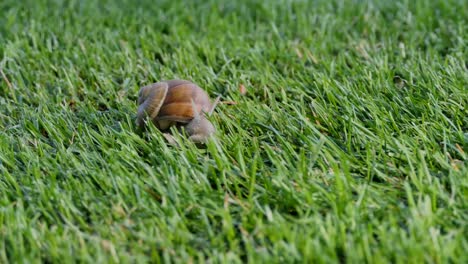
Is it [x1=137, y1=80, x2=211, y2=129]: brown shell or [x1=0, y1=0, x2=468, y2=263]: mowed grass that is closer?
[x1=0, y1=0, x2=468, y2=263]: mowed grass

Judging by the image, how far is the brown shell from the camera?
279 centimetres

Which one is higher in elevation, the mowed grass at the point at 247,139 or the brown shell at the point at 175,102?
the brown shell at the point at 175,102

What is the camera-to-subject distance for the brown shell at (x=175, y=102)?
279 centimetres

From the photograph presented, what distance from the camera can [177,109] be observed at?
2.79m

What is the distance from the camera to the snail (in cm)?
277

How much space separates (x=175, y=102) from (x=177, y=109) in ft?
0.12

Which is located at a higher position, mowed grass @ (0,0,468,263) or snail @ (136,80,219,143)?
snail @ (136,80,219,143)

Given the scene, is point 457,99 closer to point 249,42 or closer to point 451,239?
point 451,239

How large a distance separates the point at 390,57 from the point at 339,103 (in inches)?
28.7

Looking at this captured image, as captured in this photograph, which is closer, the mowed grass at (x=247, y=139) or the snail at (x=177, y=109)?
the mowed grass at (x=247, y=139)

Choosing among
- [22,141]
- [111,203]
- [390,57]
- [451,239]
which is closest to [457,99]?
[390,57]

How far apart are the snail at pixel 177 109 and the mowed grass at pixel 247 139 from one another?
7 centimetres

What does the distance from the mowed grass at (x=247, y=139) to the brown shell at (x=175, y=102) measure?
3.7 inches

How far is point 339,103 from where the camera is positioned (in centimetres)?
302
